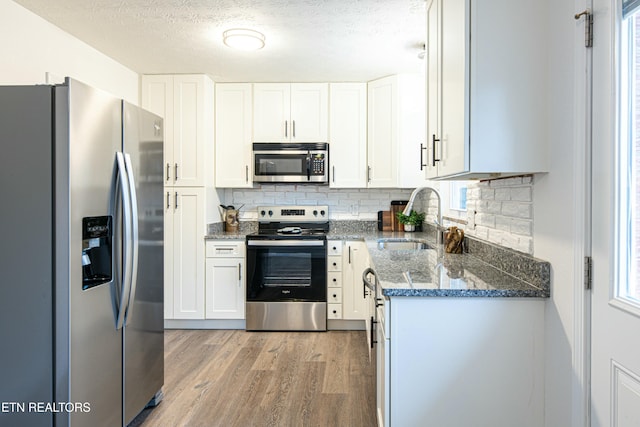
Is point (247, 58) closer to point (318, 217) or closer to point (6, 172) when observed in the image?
point (318, 217)

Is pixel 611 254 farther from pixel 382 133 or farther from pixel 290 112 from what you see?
pixel 290 112

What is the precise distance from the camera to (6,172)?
5.10ft

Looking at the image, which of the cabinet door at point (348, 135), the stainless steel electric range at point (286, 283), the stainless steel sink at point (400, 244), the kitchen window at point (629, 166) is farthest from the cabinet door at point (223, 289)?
the kitchen window at point (629, 166)

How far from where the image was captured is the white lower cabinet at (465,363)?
56.9 inches

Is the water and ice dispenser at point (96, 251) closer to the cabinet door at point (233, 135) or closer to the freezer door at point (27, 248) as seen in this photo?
the freezer door at point (27, 248)

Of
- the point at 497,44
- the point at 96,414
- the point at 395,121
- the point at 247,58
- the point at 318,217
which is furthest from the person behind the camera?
the point at 318,217

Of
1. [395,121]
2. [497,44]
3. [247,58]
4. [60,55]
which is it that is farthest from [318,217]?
[497,44]

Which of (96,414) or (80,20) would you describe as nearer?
(96,414)

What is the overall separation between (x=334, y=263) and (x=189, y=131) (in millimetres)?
1904

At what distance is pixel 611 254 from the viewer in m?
1.13

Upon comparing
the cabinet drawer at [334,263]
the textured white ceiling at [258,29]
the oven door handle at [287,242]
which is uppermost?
the textured white ceiling at [258,29]

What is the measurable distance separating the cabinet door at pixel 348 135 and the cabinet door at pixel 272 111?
45 centimetres

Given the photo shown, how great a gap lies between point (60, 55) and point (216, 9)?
47.7 inches

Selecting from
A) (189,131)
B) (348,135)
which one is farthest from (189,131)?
(348,135)
